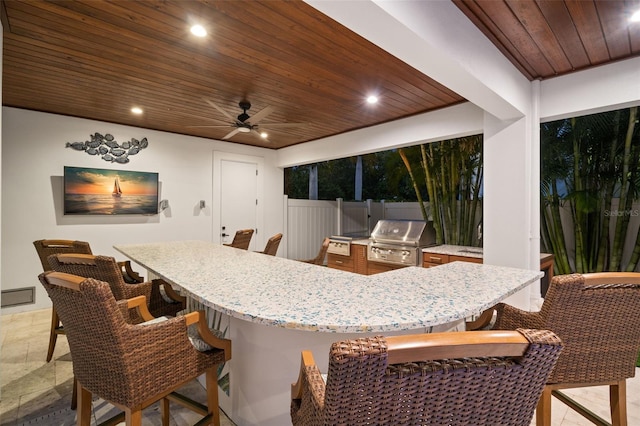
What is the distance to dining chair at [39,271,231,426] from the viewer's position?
43.2 inches

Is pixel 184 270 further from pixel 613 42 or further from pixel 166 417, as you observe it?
pixel 613 42

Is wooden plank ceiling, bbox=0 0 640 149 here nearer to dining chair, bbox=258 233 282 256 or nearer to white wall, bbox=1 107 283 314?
white wall, bbox=1 107 283 314

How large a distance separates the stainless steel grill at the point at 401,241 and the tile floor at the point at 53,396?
7.13 ft

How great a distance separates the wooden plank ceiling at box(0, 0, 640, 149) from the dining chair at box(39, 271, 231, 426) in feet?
5.59

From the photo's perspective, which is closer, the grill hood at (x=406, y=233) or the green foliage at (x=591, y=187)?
the green foliage at (x=591, y=187)

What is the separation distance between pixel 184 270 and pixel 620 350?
2.12 metres

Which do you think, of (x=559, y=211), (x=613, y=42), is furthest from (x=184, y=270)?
(x=559, y=211)

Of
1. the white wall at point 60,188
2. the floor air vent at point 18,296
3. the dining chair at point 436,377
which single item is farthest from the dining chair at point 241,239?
the dining chair at point 436,377

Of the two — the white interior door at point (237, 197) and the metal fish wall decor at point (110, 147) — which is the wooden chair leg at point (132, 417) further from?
the white interior door at point (237, 197)

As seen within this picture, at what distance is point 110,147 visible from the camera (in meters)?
4.30

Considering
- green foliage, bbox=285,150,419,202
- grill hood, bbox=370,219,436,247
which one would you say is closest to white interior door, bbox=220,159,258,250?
green foliage, bbox=285,150,419,202

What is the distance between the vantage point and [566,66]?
266 centimetres

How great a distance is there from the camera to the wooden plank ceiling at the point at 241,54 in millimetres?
1920

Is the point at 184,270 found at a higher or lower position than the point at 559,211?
lower
